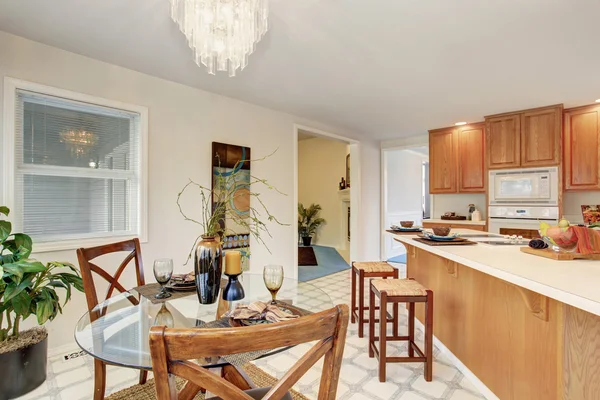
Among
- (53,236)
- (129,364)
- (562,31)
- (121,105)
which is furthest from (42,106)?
(562,31)

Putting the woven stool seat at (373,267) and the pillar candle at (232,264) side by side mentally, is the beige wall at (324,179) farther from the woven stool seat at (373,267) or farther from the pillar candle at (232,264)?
the pillar candle at (232,264)

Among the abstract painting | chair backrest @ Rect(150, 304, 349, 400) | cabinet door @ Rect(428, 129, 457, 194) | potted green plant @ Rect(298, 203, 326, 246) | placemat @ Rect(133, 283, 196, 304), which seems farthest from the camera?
potted green plant @ Rect(298, 203, 326, 246)

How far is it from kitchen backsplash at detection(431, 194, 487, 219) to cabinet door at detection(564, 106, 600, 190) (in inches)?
45.3

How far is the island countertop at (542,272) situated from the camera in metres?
0.96

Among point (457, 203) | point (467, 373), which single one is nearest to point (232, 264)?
point (467, 373)

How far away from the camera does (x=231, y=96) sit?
3.37 metres

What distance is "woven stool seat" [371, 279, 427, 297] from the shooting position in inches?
76.9

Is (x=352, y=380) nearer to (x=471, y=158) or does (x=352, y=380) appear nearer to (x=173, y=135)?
(x=173, y=135)

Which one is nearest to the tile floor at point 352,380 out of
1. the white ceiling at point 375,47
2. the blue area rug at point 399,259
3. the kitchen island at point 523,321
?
the kitchen island at point 523,321

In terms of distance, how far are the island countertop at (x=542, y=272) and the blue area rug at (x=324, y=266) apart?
299 cm

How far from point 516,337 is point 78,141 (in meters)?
3.28

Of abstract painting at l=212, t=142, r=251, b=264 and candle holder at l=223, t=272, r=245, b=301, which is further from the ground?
abstract painting at l=212, t=142, r=251, b=264

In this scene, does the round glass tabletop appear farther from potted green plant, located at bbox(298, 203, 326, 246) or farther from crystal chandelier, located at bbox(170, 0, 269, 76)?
potted green plant, located at bbox(298, 203, 326, 246)

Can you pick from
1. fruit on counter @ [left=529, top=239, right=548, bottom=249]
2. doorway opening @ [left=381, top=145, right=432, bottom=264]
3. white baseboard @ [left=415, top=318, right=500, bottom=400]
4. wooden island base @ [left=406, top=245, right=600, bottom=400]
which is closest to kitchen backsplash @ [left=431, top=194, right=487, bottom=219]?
doorway opening @ [left=381, top=145, right=432, bottom=264]
